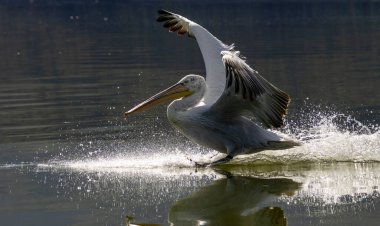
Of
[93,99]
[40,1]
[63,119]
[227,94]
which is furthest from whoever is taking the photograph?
[40,1]

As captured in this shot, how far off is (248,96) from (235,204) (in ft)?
3.84

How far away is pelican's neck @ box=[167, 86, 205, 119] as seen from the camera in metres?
8.54

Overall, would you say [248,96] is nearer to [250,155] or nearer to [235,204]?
[235,204]

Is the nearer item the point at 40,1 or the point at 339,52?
the point at 339,52

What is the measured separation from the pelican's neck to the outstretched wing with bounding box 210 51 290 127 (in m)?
0.41

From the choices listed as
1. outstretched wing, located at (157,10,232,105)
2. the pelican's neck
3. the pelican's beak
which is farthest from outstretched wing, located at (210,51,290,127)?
outstretched wing, located at (157,10,232,105)

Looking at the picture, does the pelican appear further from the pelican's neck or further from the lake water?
the lake water

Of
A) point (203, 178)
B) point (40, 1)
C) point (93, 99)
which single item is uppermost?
point (40, 1)

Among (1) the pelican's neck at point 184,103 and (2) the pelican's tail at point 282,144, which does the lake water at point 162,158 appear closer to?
(2) the pelican's tail at point 282,144

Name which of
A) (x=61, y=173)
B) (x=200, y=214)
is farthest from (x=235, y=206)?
(x=61, y=173)

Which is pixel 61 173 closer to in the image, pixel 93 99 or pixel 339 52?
pixel 93 99

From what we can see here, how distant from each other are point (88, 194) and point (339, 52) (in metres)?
19.0

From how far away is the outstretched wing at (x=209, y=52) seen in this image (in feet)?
29.5

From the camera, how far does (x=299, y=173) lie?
8.14 m
